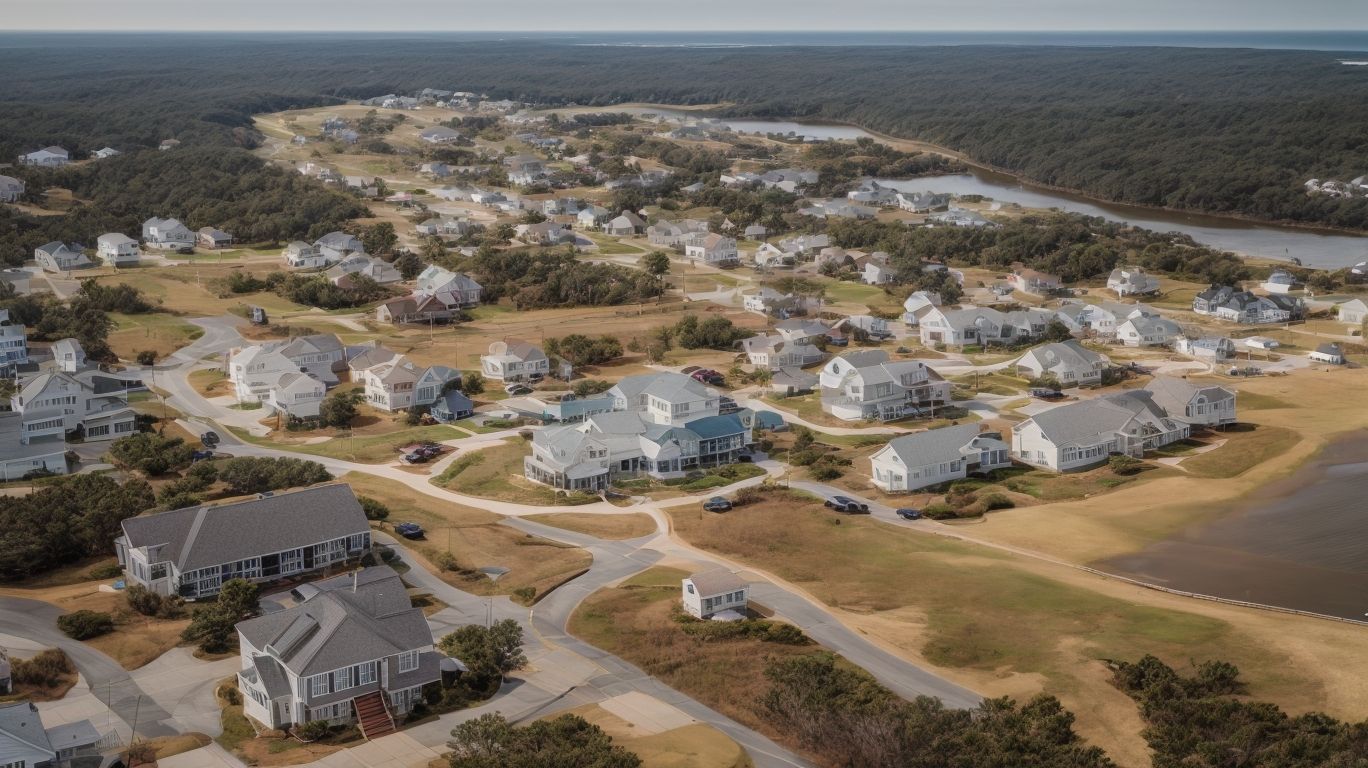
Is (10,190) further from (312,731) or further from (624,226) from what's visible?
(312,731)

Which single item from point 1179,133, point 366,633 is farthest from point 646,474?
point 1179,133

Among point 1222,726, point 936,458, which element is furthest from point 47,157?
point 1222,726

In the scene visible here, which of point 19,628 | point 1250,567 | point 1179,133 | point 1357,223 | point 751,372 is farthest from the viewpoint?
point 1179,133

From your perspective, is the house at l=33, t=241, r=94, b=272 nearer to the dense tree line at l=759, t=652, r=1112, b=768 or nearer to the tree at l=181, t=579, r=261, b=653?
the tree at l=181, t=579, r=261, b=653

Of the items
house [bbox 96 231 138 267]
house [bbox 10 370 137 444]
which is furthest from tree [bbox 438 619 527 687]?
house [bbox 96 231 138 267]

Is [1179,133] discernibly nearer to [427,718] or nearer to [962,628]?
[962,628]
